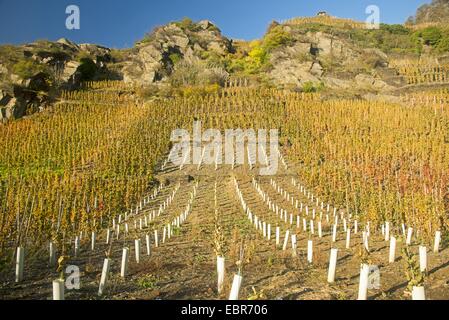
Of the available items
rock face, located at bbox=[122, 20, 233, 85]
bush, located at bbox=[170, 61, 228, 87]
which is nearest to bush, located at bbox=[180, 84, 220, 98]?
bush, located at bbox=[170, 61, 228, 87]

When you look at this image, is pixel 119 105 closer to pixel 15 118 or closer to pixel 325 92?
pixel 15 118

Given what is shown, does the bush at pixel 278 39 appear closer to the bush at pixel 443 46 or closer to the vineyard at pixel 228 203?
the vineyard at pixel 228 203

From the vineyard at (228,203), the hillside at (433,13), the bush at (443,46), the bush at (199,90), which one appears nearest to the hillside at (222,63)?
the bush at (443,46)

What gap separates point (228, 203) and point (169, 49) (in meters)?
46.2

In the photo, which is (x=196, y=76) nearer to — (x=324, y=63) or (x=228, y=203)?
(x=324, y=63)

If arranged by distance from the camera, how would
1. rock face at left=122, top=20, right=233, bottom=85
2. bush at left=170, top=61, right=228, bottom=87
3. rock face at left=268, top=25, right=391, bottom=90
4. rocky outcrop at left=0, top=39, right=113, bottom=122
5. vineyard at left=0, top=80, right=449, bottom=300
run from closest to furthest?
vineyard at left=0, top=80, right=449, bottom=300
rocky outcrop at left=0, top=39, right=113, bottom=122
rock face at left=268, top=25, right=391, bottom=90
bush at left=170, top=61, right=228, bottom=87
rock face at left=122, top=20, right=233, bottom=85

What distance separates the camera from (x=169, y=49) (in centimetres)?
6022

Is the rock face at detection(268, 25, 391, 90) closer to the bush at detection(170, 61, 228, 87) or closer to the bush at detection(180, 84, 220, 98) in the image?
the bush at detection(170, 61, 228, 87)

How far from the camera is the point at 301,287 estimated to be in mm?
7637

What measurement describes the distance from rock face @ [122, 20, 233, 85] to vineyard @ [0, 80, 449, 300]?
11.9m

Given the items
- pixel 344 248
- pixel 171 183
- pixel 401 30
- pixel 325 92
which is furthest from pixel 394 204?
pixel 401 30

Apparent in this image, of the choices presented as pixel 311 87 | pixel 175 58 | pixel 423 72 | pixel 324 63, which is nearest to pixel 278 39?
pixel 324 63

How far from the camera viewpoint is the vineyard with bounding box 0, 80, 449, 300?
808 centimetres
